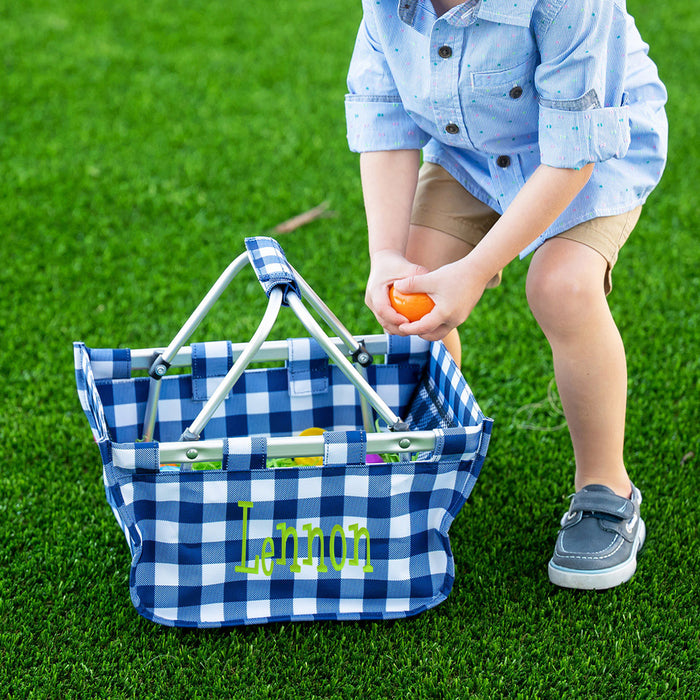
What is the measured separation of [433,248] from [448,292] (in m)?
0.29

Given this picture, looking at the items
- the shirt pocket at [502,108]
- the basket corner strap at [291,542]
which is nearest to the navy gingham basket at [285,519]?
the basket corner strap at [291,542]

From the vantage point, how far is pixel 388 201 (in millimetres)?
1493

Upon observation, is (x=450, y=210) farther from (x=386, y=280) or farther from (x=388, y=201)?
(x=386, y=280)

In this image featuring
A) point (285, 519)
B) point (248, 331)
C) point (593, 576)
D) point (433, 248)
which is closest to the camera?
point (285, 519)

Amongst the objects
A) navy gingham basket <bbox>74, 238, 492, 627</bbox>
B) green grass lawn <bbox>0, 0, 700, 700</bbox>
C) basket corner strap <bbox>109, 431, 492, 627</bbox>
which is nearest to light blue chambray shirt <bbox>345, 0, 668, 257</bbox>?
navy gingham basket <bbox>74, 238, 492, 627</bbox>

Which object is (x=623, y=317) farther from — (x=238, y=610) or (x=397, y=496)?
(x=238, y=610)

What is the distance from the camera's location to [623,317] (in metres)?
2.20

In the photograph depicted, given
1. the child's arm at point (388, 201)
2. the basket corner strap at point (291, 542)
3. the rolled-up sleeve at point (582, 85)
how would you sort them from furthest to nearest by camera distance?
the child's arm at point (388, 201), the basket corner strap at point (291, 542), the rolled-up sleeve at point (582, 85)

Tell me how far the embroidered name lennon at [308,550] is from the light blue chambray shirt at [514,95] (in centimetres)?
55

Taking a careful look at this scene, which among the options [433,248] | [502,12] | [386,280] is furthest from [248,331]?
[502,12]

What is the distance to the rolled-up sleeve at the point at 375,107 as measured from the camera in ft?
4.85

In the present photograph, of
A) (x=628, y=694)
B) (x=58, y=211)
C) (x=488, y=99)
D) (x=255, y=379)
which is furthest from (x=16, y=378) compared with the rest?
(x=628, y=694)

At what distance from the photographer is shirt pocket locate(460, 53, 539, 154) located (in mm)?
1320

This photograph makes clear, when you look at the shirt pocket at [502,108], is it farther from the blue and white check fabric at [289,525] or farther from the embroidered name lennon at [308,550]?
the embroidered name lennon at [308,550]
